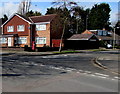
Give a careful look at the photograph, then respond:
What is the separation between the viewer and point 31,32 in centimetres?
4509

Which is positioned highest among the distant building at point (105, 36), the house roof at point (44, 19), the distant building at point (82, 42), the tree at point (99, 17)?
the tree at point (99, 17)

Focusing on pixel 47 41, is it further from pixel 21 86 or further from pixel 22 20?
pixel 21 86

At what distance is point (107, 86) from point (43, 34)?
36.2 metres

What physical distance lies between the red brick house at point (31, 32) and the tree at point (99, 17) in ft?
139

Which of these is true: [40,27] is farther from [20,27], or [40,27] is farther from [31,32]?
[20,27]

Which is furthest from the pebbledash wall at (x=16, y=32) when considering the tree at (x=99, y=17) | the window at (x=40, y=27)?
the tree at (x=99, y=17)

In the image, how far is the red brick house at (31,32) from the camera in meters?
42.6

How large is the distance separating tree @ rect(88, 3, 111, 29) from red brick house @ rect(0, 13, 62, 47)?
139 feet

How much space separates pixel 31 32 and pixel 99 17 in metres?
47.5

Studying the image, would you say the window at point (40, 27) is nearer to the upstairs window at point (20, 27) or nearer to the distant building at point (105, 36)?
the upstairs window at point (20, 27)

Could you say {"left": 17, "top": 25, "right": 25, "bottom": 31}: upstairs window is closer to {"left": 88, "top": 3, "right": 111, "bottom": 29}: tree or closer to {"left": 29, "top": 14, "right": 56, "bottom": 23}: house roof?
{"left": 29, "top": 14, "right": 56, "bottom": 23}: house roof

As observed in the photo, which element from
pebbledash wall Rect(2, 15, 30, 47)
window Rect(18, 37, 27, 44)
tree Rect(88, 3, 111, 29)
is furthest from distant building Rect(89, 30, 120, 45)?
window Rect(18, 37, 27, 44)

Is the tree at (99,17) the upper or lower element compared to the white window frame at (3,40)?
upper

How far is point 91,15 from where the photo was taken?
8806 centimetres
